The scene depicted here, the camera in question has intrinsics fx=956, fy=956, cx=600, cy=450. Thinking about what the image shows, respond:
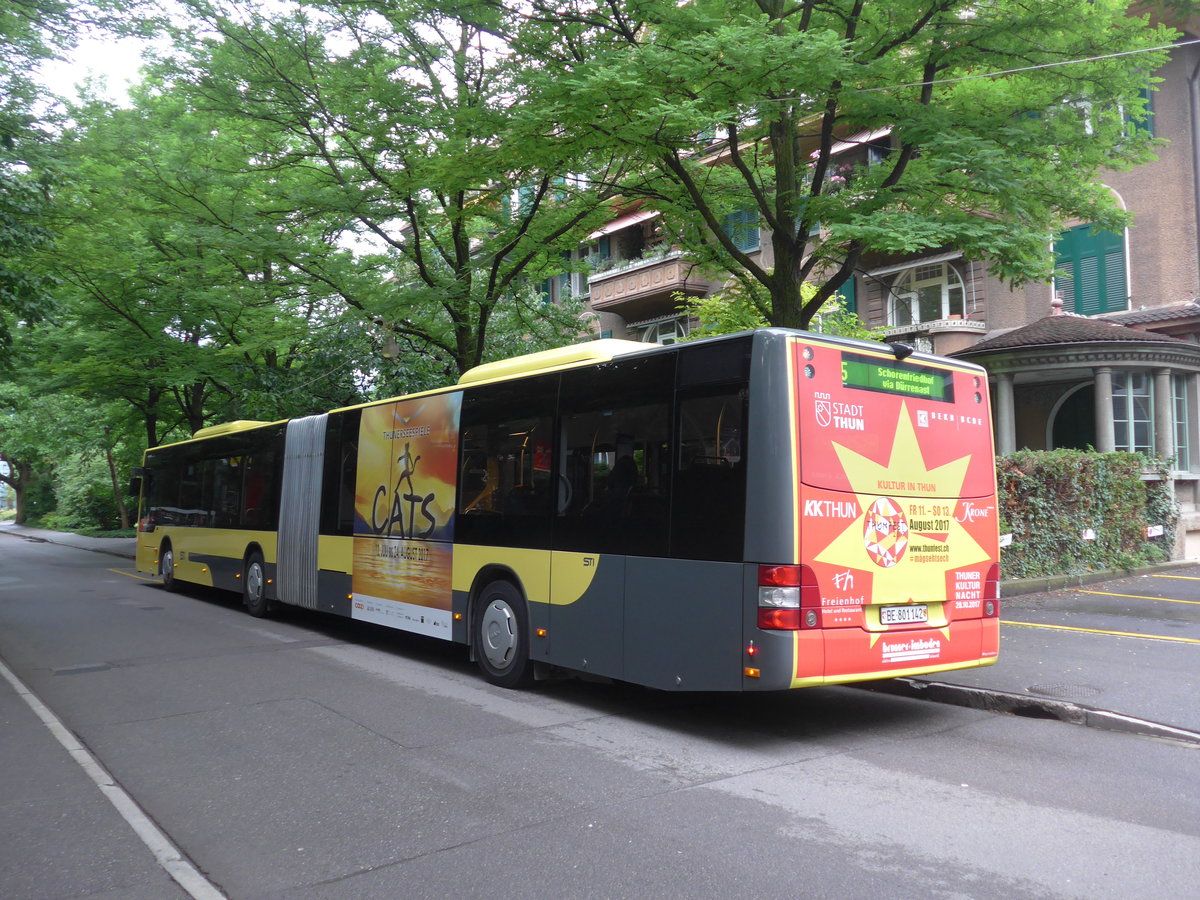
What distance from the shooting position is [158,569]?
20016 millimetres

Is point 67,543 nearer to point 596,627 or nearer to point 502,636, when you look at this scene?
point 502,636

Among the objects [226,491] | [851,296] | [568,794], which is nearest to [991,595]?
[568,794]

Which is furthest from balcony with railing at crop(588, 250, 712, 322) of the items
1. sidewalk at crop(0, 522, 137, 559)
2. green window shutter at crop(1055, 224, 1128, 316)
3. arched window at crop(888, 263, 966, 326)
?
sidewalk at crop(0, 522, 137, 559)

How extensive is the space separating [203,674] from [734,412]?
6.30m

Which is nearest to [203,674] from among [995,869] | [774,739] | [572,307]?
[774,739]

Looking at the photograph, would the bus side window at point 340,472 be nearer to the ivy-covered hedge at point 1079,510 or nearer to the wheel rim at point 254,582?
the wheel rim at point 254,582

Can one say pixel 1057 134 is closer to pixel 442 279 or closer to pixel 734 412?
pixel 734 412

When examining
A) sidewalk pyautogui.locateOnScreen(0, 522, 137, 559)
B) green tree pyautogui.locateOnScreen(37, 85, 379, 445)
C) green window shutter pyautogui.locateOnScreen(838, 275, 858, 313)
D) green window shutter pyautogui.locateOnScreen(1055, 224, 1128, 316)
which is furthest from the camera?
sidewalk pyautogui.locateOnScreen(0, 522, 137, 559)

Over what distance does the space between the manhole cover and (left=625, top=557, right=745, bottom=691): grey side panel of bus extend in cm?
320

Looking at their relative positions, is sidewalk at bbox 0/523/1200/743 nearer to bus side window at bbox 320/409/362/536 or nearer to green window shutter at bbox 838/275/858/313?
bus side window at bbox 320/409/362/536

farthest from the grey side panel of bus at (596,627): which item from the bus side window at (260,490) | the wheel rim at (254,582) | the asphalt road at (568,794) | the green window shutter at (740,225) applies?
the green window shutter at (740,225)

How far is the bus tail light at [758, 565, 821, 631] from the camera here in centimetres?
651

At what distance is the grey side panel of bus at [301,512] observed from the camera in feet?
43.2

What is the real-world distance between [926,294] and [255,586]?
57.7 ft
